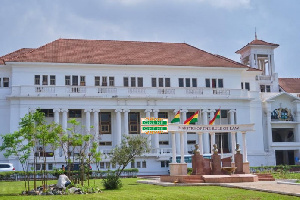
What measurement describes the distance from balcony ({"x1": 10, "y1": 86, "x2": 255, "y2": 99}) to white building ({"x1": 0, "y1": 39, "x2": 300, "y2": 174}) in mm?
102

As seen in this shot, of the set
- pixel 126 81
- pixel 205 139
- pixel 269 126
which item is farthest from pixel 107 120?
pixel 269 126

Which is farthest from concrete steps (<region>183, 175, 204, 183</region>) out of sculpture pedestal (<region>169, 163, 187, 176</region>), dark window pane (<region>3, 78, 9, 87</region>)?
dark window pane (<region>3, 78, 9, 87</region>)

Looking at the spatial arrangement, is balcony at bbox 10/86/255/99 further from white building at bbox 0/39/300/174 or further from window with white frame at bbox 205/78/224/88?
window with white frame at bbox 205/78/224/88

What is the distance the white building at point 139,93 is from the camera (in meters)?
48.2

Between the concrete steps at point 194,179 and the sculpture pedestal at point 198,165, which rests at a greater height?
the sculpture pedestal at point 198,165

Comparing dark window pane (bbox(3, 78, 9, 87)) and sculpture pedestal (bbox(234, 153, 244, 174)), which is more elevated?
dark window pane (bbox(3, 78, 9, 87))

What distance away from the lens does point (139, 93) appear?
4994 centimetres

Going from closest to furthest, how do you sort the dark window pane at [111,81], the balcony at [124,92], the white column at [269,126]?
1. the balcony at [124,92]
2. the dark window pane at [111,81]
3. the white column at [269,126]

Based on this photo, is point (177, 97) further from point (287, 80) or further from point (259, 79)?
point (287, 80)

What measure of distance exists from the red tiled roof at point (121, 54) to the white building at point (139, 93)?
0.11 meters

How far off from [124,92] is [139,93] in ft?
5.47

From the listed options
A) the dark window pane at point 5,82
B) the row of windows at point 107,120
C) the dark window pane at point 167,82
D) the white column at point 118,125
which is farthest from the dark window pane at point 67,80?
the dark window pane at point 167,82

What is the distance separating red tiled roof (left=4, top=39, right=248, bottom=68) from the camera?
50750 millimetres

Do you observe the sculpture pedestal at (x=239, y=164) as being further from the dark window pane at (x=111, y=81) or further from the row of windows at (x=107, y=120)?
the dark window pane at (x=111, y=81)
